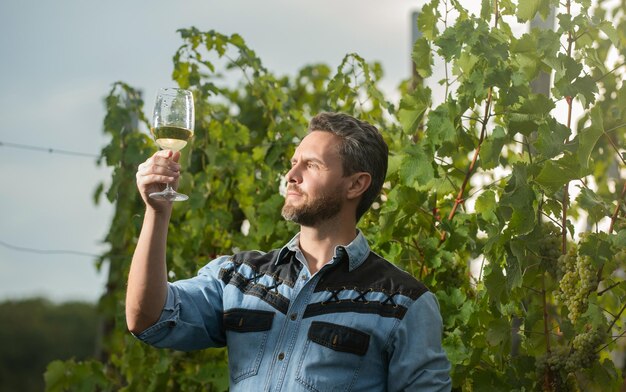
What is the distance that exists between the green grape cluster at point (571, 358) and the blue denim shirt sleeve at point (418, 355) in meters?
0.46

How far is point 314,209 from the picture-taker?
2.39m

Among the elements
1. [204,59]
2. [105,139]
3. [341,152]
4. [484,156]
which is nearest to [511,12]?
[484,156]

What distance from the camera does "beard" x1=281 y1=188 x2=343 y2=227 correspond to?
238 centimetres

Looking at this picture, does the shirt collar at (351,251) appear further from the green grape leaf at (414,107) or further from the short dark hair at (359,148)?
the green grape leaf at (414,107)

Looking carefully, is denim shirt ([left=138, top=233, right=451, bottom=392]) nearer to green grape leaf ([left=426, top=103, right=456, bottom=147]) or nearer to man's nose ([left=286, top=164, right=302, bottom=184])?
man's nose ([left=286, top=164, right=302, bottom=184])

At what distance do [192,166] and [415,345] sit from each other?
2.17 metres

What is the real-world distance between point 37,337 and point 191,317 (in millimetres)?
12085

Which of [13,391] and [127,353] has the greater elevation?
[127,353]

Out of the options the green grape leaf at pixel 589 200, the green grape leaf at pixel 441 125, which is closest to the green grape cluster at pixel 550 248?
the green grape leaf at pixel 589 200

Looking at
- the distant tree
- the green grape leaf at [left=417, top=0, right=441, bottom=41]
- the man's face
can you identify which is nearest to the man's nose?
the man's face

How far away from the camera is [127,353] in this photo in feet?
13.6

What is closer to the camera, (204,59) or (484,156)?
(484,156)

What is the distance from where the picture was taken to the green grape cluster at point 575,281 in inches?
97.8

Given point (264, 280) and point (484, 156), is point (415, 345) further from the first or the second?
point (484, 156)
